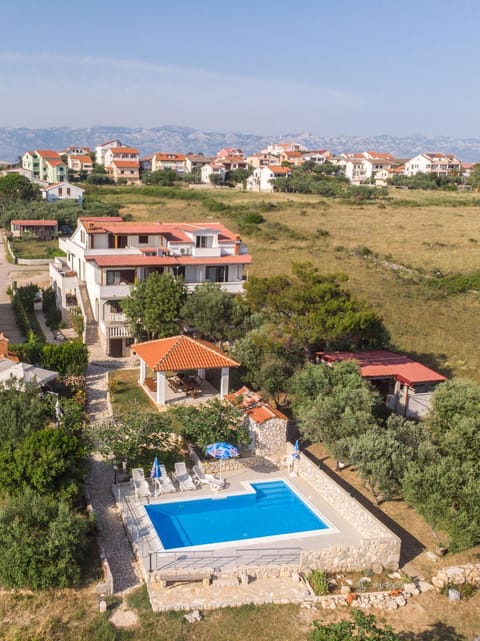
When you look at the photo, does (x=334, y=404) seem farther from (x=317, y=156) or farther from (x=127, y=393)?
(x=317, y=156)

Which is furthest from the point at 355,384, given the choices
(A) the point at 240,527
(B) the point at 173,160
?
(B) the point at 173,160

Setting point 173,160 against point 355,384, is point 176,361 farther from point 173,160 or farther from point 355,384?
point 173,160

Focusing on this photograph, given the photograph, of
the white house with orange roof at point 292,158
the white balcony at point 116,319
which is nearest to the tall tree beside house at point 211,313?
the white balcony at point 116,319

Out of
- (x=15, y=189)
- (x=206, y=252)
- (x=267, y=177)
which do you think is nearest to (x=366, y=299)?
(x=206, y=252)

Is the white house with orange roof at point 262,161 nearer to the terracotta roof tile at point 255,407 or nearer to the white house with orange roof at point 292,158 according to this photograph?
the white house with orange roof at point 292,158

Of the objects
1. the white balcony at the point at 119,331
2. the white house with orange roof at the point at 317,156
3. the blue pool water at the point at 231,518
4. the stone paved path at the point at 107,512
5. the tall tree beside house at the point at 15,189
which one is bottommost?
the blue pool water at the point at 231,518

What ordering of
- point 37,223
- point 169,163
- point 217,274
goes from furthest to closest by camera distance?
point 169,163 < point 37,223 < point 217,274

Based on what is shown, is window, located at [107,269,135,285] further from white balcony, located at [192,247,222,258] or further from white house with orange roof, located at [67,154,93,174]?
white house with orange roof, located at [67,154,93,174]
